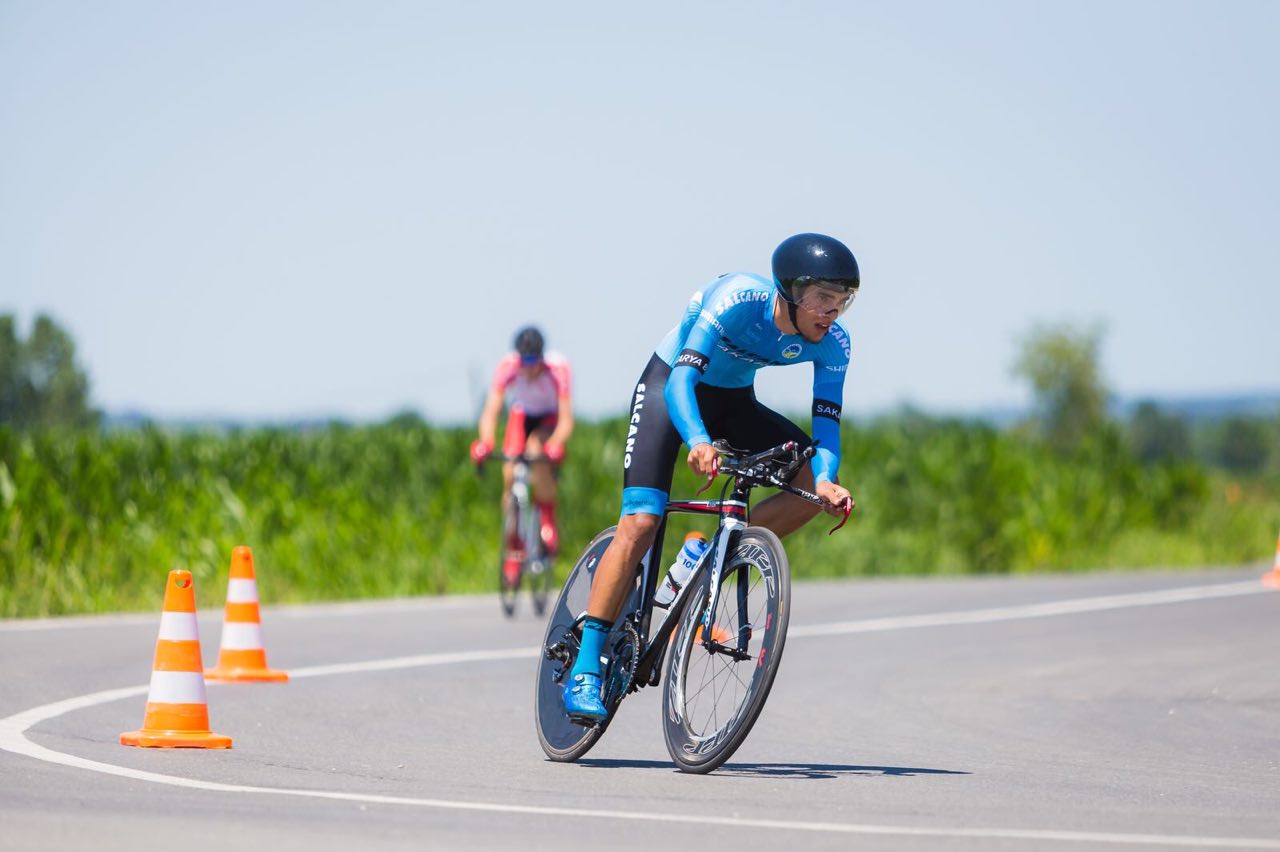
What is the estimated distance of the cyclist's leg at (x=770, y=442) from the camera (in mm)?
8688

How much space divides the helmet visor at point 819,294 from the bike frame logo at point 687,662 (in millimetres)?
946

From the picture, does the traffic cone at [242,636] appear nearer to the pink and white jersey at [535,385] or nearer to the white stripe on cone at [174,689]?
the white stripe on cone at [174,689]

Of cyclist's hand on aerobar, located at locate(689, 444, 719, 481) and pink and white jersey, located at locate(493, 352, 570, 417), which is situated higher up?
pink and white jersey, located at locate(493, 352, 570, 417)

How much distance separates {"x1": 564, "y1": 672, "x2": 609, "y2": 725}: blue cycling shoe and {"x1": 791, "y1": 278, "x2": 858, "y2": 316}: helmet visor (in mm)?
1731

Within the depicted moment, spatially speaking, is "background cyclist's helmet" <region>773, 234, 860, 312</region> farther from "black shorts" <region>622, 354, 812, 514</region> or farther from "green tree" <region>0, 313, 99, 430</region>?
"green tree" <region>0, 313, 99, 430</region>

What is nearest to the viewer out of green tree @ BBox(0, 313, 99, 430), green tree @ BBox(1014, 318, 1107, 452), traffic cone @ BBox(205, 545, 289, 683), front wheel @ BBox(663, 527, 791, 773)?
front wheel @ BBox(663, 527, 791, 773)

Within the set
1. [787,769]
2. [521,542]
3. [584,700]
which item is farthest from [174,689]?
[521,542]

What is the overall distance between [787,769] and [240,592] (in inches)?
183

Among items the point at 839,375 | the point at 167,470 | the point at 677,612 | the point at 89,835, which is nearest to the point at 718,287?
the point at 839,375

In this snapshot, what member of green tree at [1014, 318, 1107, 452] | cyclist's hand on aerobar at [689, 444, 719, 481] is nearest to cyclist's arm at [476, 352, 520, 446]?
cyclist's hand on aerobar at [689, 444, 719, 481]

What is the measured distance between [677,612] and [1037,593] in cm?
1430

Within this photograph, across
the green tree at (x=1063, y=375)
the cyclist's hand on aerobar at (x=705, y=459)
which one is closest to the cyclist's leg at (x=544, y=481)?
the cyclist's hand on aerobar at (x=705, y=459)

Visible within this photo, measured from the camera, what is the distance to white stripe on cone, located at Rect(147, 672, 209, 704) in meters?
9.10

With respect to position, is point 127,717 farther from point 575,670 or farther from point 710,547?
point 710,547
